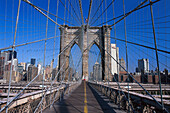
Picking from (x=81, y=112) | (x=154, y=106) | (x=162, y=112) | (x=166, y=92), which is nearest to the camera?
(x=162, y=112)

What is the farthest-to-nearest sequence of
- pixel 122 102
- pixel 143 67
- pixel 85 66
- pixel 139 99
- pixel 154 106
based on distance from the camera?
1. pixel 85 66
2. pixel 143 67
3. pixel 122 102
4. pixel 139 99
5. pixel 154 106

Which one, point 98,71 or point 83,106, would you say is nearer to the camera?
point 83,106

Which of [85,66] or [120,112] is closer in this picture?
[120,112]

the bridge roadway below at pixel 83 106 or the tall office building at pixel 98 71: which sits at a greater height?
the tall office building at pixel 98 71

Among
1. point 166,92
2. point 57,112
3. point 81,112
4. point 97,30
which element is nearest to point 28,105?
point 57,112

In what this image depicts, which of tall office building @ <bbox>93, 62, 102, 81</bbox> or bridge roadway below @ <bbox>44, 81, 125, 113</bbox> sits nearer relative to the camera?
bridge roadway below @ <bbox>44, 81, 125, 113</bbox>

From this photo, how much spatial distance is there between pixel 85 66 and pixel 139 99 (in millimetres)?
32162

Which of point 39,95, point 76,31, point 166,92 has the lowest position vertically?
point 166,92

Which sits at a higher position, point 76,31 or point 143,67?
point 76,31

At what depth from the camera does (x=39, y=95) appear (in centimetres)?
363

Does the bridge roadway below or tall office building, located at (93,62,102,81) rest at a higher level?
tall office building, located at (93,62,102,81)

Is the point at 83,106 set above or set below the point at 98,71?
below

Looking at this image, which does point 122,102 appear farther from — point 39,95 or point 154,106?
point 39,95

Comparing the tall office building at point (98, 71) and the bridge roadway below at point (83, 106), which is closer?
the bridge roadway below at point (83, 106)
